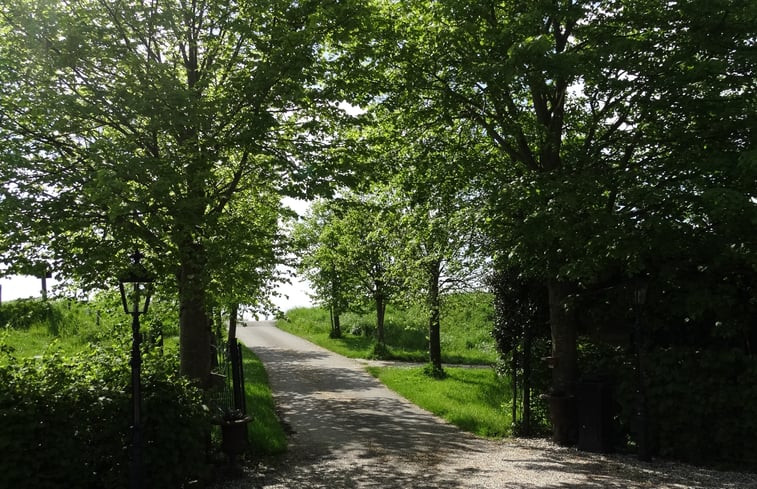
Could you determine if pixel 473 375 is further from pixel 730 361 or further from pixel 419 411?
pixel 730 361

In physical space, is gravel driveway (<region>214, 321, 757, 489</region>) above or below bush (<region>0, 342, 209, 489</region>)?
below

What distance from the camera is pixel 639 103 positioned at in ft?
32.1

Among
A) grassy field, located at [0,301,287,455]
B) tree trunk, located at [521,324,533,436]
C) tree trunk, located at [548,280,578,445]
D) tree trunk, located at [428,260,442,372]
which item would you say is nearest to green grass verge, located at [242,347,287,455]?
grassy field, located at [0,301,287,455]

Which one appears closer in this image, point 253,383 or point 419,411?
point 419,411

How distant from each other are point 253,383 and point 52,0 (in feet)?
40.0

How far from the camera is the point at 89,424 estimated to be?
23.5ft

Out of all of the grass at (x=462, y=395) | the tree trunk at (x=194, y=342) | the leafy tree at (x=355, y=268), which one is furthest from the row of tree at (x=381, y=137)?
the leafy tree at (x=355, y=268)

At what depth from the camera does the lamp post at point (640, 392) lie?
9188 mm

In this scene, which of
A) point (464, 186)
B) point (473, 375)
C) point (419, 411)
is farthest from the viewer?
point (473, 375)

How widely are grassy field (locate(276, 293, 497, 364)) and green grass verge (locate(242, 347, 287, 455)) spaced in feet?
7.38

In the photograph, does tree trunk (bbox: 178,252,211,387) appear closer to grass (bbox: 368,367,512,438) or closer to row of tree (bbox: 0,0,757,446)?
row of tree (bbox: 0,0,757,446)

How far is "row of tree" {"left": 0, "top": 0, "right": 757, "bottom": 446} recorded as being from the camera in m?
8.15

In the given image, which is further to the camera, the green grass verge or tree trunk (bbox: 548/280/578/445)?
tree trunk (bbox: 548/280/578/445)

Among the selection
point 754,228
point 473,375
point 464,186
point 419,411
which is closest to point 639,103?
point 754,228
